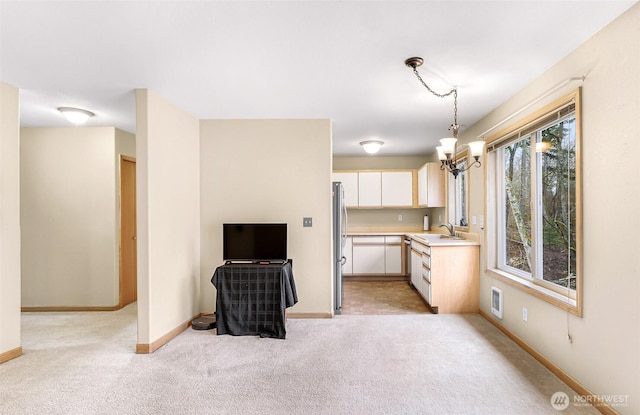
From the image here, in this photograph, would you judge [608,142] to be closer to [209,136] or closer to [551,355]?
[551,355]

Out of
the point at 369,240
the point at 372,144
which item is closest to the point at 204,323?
the point at 369,240

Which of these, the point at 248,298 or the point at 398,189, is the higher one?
the point at 398,189

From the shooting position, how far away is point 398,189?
6.36 metres

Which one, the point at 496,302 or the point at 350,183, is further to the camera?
the point at 350,183

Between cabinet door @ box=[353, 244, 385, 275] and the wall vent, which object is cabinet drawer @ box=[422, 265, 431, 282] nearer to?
the wall vent

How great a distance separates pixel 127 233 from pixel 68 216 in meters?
0.72

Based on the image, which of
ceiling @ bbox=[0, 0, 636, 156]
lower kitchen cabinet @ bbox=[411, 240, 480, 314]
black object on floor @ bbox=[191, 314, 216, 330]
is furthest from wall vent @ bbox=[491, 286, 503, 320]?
black object on floor @ bbox=[191, 314, 216, 330]

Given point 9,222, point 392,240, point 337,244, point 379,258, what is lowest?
point 379,258

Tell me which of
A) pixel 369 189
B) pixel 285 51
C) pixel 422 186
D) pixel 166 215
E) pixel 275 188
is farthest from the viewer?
pixel 369 189

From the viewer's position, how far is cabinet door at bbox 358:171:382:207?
633 cm

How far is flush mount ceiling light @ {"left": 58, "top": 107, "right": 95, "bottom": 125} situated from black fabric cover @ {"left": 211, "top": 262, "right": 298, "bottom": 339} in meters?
2.27

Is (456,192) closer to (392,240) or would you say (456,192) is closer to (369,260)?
(392,240)

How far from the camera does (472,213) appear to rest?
4.38m

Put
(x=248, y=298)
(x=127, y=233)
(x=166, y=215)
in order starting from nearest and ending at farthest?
(x=166, y=215) → (x=248, y=298) → (x=127, y=233)
